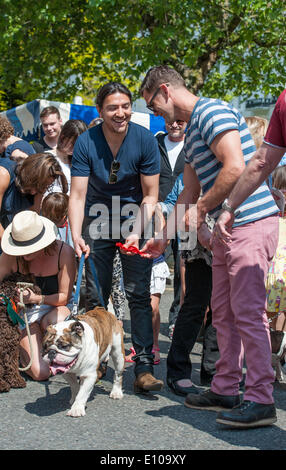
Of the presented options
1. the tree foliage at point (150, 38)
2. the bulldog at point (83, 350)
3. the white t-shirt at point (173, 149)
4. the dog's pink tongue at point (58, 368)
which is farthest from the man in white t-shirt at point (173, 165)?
the tree foliage at point (150, 38)

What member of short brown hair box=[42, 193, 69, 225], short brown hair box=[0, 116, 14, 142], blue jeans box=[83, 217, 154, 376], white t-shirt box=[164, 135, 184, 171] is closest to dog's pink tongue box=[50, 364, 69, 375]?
blue jeans box=[83, 217, 154, 376]

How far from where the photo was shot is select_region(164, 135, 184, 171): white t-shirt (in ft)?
22.9

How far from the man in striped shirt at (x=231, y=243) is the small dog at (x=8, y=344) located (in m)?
1.30

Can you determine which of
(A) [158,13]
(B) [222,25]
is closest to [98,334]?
(A) [158,13]

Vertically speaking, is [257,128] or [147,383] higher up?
[257,128]

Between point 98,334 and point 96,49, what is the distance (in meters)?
12.6

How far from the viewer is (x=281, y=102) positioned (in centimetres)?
368

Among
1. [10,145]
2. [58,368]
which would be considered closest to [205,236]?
[58,368]

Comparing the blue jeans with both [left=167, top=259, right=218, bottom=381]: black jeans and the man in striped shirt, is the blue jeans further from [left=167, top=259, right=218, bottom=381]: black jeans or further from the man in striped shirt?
the man in striped shirt

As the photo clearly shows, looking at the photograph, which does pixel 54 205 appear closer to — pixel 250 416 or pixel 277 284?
pixel 277 284

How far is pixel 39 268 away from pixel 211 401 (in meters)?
1.83

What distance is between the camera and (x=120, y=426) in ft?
13.5

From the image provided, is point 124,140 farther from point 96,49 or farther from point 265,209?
point 96,49

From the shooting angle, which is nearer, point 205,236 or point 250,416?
point 250,416
